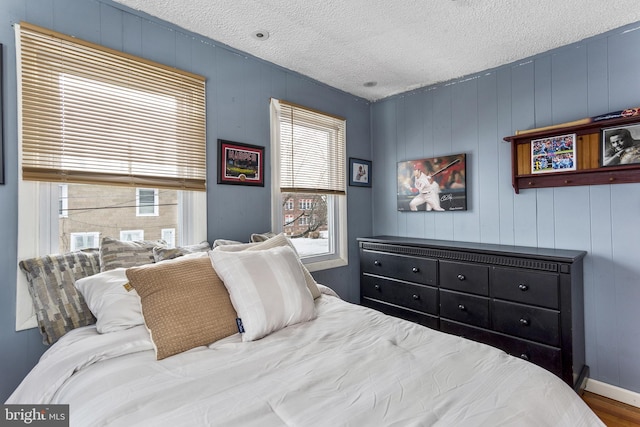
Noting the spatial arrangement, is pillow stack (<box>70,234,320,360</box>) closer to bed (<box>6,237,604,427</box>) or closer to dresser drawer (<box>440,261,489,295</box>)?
bed (<box>6,237,604,427</box>)

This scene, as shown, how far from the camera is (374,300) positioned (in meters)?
2.99

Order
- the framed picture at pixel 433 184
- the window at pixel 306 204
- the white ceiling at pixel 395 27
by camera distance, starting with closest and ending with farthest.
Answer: the white ceiling at pixel 395 27 < the framed picture at pixel 433 184 < the window at pixel 306 204

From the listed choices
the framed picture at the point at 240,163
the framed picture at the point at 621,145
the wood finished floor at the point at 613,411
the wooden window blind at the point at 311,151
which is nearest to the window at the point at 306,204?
the wooden window blind at the point at 311,151

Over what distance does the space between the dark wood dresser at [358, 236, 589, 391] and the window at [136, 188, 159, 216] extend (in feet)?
6.07

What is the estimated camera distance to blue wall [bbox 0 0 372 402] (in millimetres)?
1565

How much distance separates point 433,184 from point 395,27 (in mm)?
1444

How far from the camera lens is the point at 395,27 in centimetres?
211

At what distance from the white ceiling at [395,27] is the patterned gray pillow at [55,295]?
4.87 feet

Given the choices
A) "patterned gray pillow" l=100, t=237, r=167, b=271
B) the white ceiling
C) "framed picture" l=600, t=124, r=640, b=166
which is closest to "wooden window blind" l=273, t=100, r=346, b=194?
the white ceiling

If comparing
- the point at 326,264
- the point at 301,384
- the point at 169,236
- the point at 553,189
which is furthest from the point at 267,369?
the point at 553,189

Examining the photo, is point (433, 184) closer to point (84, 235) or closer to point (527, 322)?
point (527, 322)

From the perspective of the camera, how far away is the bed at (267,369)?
2.95 feet

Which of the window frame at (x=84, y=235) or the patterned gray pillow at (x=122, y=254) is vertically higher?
the window frame at (x=84, y=235)

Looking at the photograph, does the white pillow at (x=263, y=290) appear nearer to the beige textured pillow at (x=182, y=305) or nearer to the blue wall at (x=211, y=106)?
the beige textured pillow at (x=182, y=305)
